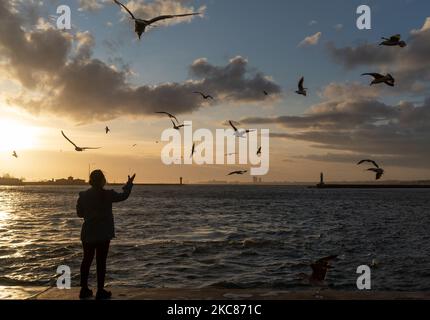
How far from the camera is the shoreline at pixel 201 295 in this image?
7.34m

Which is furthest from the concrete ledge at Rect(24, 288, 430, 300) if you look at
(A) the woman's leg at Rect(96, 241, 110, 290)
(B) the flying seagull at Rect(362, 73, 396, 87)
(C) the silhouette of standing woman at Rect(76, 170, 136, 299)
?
(B) the flying seagull at Rect(362, 73, 396, 87)

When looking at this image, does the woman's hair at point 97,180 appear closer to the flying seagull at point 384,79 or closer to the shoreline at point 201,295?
the shoreline at point 201,295

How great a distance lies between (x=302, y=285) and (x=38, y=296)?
34.7ft

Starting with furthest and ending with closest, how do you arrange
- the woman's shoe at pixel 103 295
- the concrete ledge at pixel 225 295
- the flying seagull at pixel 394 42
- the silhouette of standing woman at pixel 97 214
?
the flying seagull at pixel 394 42 → the silhouette of standing woman at pixel 97 214 → the woman's shoe at pixel 103 295 → the concrete ledge at pixel 225 295

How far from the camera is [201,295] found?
25.4 ft

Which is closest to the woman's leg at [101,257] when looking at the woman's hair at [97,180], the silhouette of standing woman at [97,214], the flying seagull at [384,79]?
the silhouette of standing woman at [97,214]

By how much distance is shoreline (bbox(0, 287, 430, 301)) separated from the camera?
7.34m

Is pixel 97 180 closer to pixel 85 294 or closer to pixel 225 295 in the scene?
pixel 85 294

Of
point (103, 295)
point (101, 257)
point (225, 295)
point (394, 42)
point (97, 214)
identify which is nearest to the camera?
point (103, 295)

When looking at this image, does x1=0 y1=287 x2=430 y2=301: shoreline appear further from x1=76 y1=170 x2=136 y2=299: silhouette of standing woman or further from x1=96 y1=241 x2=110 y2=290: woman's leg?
x1=76 y1=170 x2=136 y2=299: silhouette of standing woman

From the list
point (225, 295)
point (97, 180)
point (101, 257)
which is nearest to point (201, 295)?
point (225, 295)
